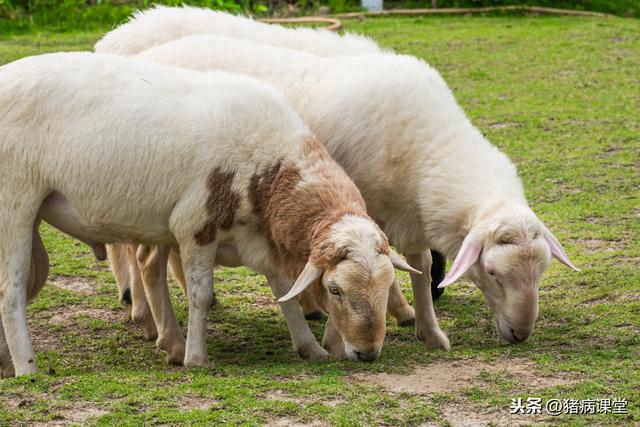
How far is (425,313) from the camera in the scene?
6719mm

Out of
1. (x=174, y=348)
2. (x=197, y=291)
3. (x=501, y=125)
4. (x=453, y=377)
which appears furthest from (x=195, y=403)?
(x=501, y=125)

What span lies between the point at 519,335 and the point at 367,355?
35.4 inches

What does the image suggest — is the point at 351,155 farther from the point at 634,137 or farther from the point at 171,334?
the point at 634,137

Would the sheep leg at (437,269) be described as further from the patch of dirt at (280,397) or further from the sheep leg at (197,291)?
the patch of dirt at (280,397)

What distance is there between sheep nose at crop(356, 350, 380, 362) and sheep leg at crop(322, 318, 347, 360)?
1.97 feet

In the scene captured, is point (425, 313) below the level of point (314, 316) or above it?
above

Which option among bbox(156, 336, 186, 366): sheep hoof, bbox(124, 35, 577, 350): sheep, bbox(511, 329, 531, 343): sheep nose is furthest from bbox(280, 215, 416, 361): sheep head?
bbox(156, 336, 186, 366): sheep hoof

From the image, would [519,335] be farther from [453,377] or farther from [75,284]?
[75,284]

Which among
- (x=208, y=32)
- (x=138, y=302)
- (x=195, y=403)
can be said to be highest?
(x=208, y=32)

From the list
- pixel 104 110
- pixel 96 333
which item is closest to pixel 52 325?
pixel 96 333

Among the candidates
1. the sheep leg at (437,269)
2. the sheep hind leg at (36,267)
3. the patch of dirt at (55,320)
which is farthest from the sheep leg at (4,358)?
the sheep leg at (437,269)

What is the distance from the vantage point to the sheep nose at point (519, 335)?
600 cm

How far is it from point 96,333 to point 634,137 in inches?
223

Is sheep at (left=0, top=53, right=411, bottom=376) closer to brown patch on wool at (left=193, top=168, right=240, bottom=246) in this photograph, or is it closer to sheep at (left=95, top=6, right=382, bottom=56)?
brown patch on wool at (left=193, top=168, right=240, bottom=246)
